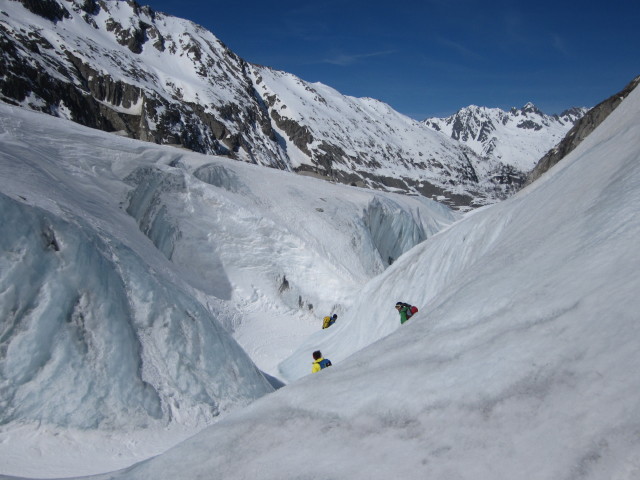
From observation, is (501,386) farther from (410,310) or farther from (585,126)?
(585,126)

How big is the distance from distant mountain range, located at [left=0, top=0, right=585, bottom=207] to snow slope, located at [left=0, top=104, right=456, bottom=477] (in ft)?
127

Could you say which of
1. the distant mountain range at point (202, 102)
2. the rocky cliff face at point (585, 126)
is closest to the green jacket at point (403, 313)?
the rocky cliff face at point (585, 126)

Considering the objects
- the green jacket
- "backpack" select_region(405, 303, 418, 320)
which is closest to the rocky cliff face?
"backpack" select_region(405, 303, 418, 320)

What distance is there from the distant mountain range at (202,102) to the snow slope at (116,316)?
1521 inches

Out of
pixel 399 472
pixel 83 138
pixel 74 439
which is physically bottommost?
pixel 399 472

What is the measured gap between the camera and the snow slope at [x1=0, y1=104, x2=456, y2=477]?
7.43m

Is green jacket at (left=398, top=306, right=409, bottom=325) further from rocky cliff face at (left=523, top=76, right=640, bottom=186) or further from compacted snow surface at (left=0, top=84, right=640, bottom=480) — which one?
rocky cliff face at (left=523, top=76, right=640, bottom=186)

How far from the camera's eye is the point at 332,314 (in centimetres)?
1958

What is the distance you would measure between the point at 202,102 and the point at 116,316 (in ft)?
294

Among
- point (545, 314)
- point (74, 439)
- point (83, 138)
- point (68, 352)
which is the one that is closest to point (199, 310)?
point (68, 352)

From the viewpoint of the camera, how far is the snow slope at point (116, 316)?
743cm

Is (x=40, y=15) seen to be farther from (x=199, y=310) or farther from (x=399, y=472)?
(x=399, y=472)

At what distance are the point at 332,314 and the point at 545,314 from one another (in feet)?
→ 55.8

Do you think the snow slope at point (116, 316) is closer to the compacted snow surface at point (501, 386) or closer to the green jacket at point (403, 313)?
the green jacket at point (403, 313)
